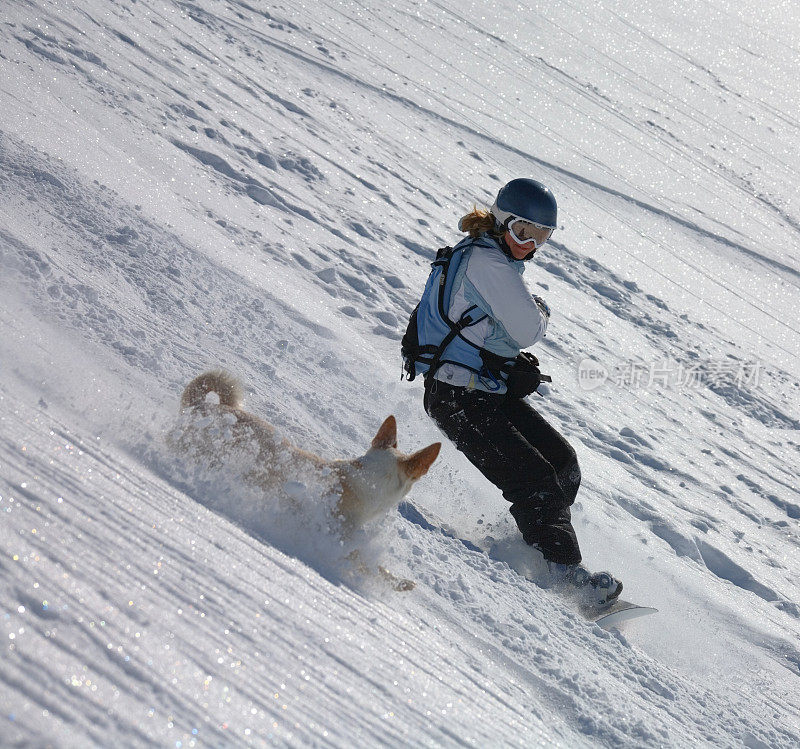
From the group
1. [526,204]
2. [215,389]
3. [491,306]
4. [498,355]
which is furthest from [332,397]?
[526,204]

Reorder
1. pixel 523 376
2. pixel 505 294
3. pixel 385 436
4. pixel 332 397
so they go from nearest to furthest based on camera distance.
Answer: pixel 385 436 → pixel 505 294 → pixel 523 376 → pixel 332 397

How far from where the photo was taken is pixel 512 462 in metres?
4.07

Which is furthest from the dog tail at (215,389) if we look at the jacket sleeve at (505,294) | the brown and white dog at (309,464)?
the jacket sleeve at (505,294)

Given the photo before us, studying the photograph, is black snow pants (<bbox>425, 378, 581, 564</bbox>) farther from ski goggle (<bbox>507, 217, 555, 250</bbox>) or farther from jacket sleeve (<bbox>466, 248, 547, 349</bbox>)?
ski goggle (<bbox>507, 217, 555, 250</bbox>)

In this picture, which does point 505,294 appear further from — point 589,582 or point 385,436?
point 589,582

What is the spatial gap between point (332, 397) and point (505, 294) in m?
1.42

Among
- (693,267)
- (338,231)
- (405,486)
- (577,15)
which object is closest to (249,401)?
(405,486)

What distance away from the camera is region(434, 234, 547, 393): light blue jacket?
3881 millimetres

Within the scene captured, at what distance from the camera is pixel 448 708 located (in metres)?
2.32

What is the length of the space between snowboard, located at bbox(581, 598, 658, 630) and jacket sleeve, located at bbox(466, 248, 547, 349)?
1.25 meters

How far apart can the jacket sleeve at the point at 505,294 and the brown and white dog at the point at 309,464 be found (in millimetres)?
873

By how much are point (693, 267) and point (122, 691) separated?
35.1 feet

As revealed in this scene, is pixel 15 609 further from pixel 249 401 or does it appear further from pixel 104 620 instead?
pixel 249 401

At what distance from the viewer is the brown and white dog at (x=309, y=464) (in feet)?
10.2
